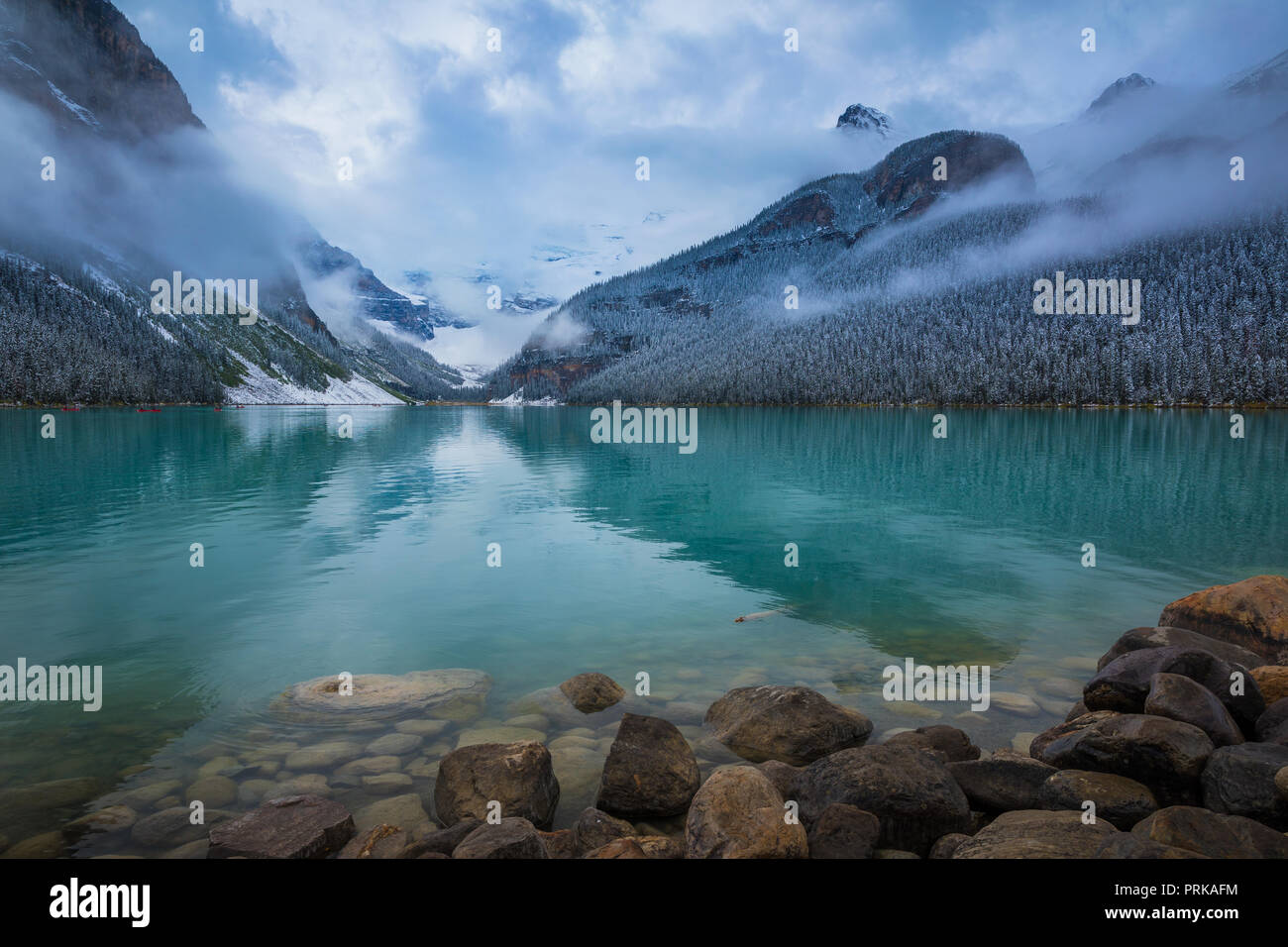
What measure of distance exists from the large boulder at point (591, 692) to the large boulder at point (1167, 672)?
25.2ft

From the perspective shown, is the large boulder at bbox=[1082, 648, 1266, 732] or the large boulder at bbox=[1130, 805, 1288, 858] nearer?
the large boulder at bbox=[1130, 805, 1288, 858]

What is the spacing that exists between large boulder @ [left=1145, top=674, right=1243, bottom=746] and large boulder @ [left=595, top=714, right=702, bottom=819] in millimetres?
6147

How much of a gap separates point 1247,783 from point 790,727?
531 centimetres

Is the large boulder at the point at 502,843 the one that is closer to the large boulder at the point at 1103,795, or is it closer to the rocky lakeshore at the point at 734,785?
the rocky lakeshore at the point at 734,785

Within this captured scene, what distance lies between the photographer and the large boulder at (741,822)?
675 centimetres

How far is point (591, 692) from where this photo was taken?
40.6 feet

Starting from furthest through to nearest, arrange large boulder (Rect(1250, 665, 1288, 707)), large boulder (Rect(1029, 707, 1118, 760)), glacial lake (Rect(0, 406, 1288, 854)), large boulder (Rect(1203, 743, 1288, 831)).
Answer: glacial lake (Rect(0, 406, 1288, 854)) → large boulder (Rect(1250, 665, 1288, 707)) → large boulder (Rect(1029, 707, 1118, 760)) → large boulder (Rect(1203, 743, 1288, 831))

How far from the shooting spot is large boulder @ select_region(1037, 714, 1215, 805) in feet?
26.2

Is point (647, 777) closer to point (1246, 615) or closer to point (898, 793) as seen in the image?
point (898, 793)

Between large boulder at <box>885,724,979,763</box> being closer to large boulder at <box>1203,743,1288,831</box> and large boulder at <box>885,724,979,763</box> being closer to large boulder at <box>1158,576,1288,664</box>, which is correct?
large boulder at <box>1203,743,1288,831</box>

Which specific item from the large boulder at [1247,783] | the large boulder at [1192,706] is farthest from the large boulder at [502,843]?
the large boulder at [1192,706]

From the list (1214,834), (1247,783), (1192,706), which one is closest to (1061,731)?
(1192,706)

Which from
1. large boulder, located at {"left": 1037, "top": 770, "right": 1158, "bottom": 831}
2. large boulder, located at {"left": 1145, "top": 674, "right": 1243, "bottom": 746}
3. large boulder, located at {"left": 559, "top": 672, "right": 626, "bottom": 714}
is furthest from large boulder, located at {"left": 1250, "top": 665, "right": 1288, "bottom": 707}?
large boulder, located at {"left": 559, "top": 672, "right": 626, "bottom": 714}

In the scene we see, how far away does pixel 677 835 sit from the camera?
8305 millimetres
